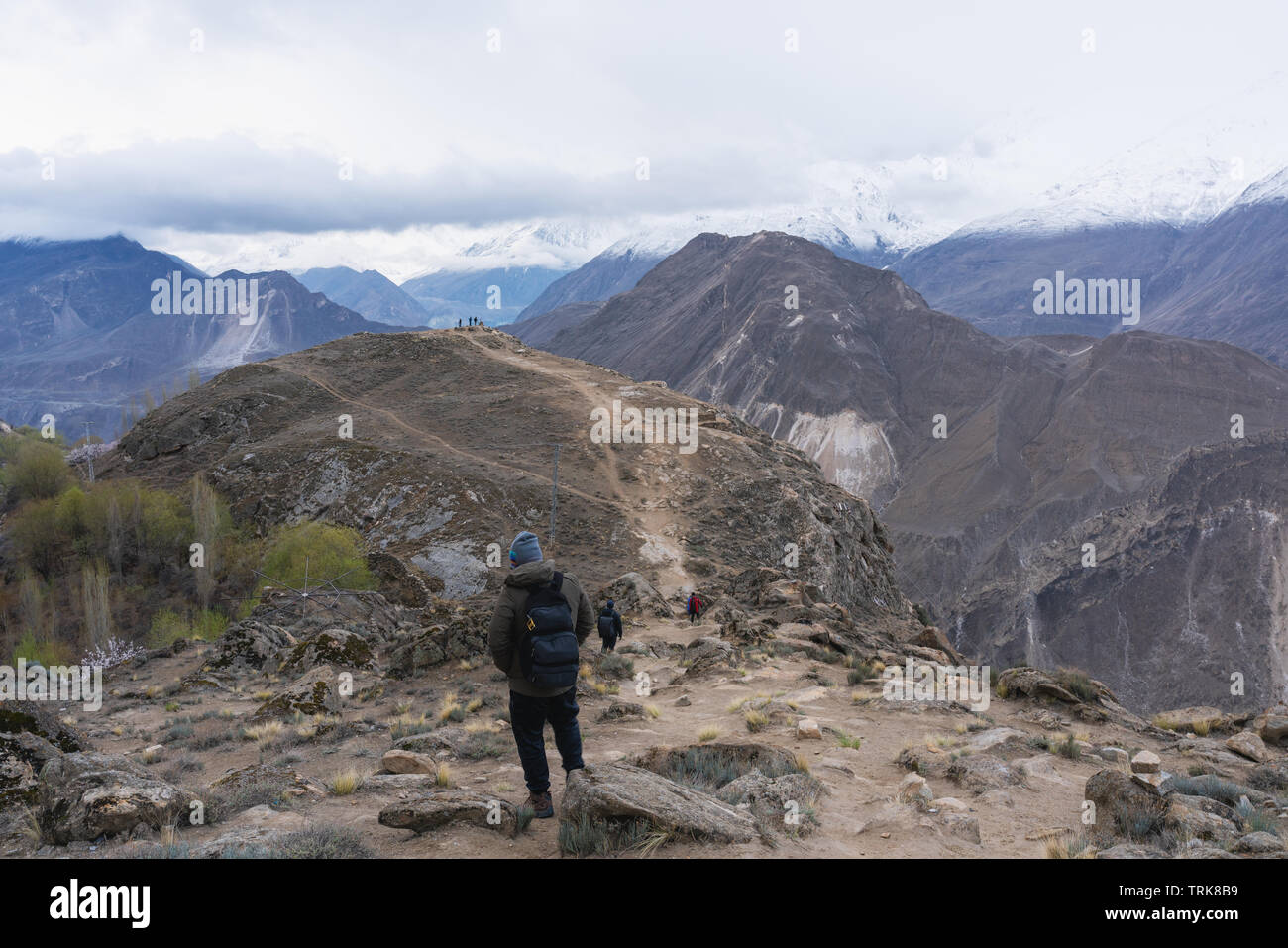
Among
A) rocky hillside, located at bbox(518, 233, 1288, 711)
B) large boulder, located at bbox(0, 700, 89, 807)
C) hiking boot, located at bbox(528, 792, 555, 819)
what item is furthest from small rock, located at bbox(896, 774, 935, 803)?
rocky hillside, located at bbox(518, 233, 1288, 711)

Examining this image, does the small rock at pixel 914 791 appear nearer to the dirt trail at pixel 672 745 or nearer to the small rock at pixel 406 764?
the dirt trail at pixel 672 745

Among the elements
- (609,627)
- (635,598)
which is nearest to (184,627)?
(635,598)

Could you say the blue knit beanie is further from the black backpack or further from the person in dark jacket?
the person in dark jacket

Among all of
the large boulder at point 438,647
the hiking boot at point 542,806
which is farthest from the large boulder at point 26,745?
the large boulder at point 438,647

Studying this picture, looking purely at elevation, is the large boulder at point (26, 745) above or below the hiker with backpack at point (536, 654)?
below

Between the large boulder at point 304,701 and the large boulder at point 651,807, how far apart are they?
826cm

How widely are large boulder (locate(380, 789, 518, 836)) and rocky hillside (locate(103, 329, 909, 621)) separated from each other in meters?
25.9

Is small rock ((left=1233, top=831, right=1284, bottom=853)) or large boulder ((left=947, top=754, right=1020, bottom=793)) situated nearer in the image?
small rock ((left=1233, top=831, right=1284, bottom=853))

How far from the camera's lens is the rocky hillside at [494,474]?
35.0 m

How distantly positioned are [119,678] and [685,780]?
1578cm

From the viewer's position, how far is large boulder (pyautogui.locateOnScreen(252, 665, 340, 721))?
40.4 ft

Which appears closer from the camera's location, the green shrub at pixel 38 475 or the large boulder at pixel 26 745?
the large boulder at pixel 26 745

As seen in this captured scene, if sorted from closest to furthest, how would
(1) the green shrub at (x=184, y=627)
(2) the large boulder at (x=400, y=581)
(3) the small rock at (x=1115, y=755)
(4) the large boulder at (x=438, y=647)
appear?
(3) the small rock at (x=1115, y=755)
(4) the large boulder at (x=438, y=647)
(2) the large boulder at (x=400, y=581)
(1) the green shrub at (x=184, y=627)
